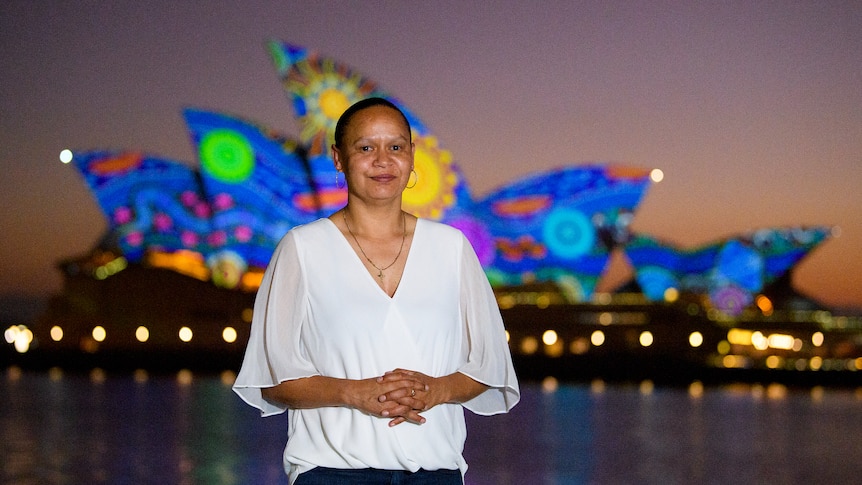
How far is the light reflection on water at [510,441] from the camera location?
22.8ft

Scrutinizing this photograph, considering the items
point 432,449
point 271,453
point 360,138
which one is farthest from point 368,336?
point 271,453

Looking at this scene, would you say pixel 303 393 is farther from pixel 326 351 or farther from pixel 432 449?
pixel 432 449

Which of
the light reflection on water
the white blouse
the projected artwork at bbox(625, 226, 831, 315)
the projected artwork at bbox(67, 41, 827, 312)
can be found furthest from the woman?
the projected artwork at bbox(625, 226, 831, 315)

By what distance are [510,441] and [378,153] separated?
303 inches

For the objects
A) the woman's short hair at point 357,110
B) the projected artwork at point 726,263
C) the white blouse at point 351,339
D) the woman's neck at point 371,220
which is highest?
the projected artwork at point 726,263

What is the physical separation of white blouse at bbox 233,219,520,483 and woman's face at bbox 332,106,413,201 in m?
0.09

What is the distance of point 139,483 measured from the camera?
20.2 feet

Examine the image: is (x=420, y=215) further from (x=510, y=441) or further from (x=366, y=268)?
(x=366, y=268)

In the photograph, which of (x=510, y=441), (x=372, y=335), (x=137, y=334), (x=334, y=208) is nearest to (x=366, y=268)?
(x=372, y=335)

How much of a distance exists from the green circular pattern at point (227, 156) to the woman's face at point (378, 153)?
24626 millimetres

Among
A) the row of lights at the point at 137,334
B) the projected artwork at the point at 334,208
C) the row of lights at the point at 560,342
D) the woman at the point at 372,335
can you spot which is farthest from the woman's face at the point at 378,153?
the row of lights at the point at 137,334

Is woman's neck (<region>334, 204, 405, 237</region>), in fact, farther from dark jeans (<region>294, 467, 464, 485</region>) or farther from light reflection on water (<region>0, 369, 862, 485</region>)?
light reflection on water (<region>0, 369, 862, 485</region>)

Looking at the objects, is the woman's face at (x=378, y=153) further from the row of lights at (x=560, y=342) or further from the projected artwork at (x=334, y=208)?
the row of lights at (x=560, y=342)

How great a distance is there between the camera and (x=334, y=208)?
2597 centimetres
